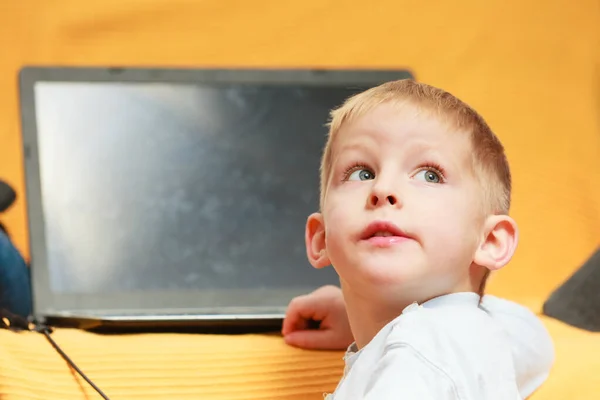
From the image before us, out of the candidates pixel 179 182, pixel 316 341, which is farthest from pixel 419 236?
pixel 179 182

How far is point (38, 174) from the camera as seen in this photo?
1.14m

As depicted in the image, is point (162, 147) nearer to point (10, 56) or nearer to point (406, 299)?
point (10, 56)

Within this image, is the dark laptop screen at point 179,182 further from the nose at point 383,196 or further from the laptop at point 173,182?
the nose at point 383,196

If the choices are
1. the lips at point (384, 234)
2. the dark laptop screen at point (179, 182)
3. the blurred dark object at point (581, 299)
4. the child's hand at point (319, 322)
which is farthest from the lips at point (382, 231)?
the dark laptop screen at point (179, 182)

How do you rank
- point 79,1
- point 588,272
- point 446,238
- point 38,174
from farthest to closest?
1. point 79,1
2. point 38,174
3. point 588,272
4. point 446,238

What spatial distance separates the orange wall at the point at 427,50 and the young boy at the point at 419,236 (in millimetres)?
654

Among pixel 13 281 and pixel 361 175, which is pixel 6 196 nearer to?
pixel 13 281

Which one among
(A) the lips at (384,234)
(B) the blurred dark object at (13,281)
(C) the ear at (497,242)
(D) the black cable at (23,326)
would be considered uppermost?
(A) the lips at (384,234)

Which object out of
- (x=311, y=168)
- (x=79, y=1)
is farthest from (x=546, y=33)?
(x=79, y=1)

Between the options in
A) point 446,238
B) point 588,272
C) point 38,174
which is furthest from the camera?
point 38,174

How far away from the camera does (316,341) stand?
83cm

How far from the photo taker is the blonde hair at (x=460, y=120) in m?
0.67

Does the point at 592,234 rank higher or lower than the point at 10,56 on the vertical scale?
lower

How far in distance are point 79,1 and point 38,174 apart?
1.36ft
